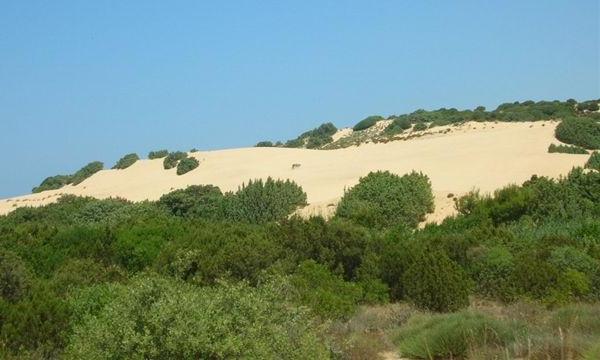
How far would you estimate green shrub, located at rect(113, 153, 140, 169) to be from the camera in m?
58.1

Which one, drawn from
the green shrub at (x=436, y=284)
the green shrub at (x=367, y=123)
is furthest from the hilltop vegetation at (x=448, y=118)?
the green shrub at (x=436, y=284)

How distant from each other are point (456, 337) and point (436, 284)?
3.92 meters

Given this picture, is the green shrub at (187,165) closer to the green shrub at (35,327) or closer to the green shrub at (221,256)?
the green shrub at (221,256)

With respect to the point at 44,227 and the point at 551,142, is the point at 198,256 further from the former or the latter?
the point at 551,142

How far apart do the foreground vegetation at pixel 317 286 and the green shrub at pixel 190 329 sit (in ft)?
0.05

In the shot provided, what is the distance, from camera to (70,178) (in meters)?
61.4

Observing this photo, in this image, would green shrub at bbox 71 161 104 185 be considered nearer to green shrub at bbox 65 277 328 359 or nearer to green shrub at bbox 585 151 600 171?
green shrub at bbox 585 151 600 171

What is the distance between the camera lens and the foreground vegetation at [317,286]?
6918mm

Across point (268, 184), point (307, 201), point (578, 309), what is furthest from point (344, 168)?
point (578, 309)

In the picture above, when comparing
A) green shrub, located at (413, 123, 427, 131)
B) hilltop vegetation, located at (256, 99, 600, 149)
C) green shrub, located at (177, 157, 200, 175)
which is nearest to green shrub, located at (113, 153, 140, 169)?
green shrub, located at (177, 157, 200, 175)

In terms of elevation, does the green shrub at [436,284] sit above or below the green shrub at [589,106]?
below

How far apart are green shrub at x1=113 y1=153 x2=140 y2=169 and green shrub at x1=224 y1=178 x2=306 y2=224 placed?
27.0 meters

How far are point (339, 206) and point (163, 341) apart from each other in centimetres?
2259

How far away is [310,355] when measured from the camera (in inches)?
287
